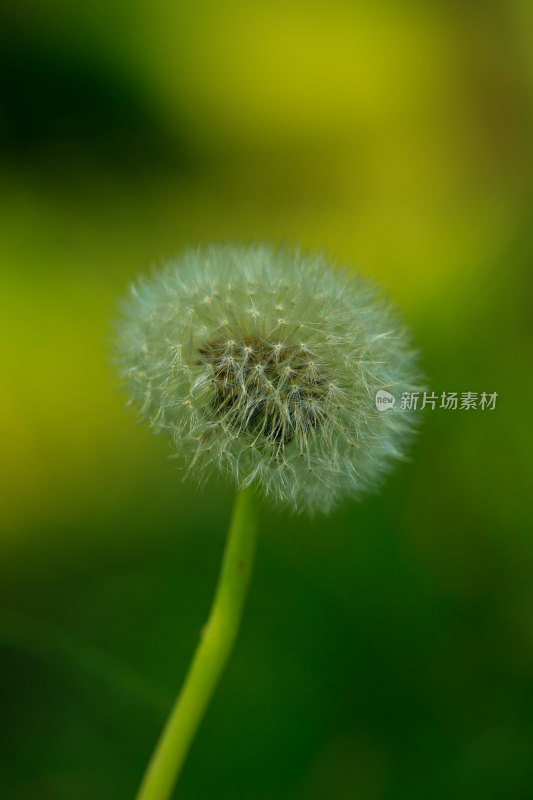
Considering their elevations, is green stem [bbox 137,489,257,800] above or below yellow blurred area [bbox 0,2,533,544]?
below

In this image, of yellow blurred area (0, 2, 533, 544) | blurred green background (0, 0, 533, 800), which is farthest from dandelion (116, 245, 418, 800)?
yellow blurred area (0, 2, 533, 544)

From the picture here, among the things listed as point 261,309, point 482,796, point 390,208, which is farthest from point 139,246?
point 482,796

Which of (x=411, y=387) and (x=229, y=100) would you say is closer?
(x=411, y=387)

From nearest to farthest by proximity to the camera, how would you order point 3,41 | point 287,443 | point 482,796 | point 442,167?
point 287,443 < point 482,796 < point 3,41 < point 442,167

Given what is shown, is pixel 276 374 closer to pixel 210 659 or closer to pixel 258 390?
pixel 258 390

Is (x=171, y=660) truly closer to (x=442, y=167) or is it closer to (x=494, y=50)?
(x=442, y=167)

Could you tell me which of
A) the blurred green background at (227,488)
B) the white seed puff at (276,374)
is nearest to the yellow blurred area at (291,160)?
the blurred green background at (227,488)

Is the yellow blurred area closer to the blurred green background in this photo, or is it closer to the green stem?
the blurred green background
